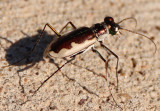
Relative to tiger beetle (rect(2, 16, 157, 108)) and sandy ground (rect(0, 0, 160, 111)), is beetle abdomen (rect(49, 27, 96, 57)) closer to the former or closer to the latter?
tiger beetle (rect(2, 16, 157, 108))

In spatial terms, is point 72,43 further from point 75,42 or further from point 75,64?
point 75,64

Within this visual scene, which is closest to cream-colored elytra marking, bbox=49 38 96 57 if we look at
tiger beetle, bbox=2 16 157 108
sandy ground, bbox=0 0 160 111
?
tiger beetle, bbox=2 16 157 108

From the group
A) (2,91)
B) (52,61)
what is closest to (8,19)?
(52,61)

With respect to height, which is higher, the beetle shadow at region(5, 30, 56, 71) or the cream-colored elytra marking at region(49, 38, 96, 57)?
the beetle shadow at region(5, 30, 56, 71)

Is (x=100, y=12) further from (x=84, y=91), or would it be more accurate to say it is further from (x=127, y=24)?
(x=84, y=91)

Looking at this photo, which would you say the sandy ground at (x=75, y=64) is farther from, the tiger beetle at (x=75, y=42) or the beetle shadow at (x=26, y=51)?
the tiger beetle at (x=75, y=42)

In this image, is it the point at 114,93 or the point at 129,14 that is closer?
the point at 114,93

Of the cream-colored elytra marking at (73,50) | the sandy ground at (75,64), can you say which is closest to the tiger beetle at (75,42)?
the cream-colored elytra marking at (73,50)

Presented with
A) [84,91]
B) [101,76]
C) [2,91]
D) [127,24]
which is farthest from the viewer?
[127,24]

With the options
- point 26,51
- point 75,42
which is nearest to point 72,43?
point 75,42
